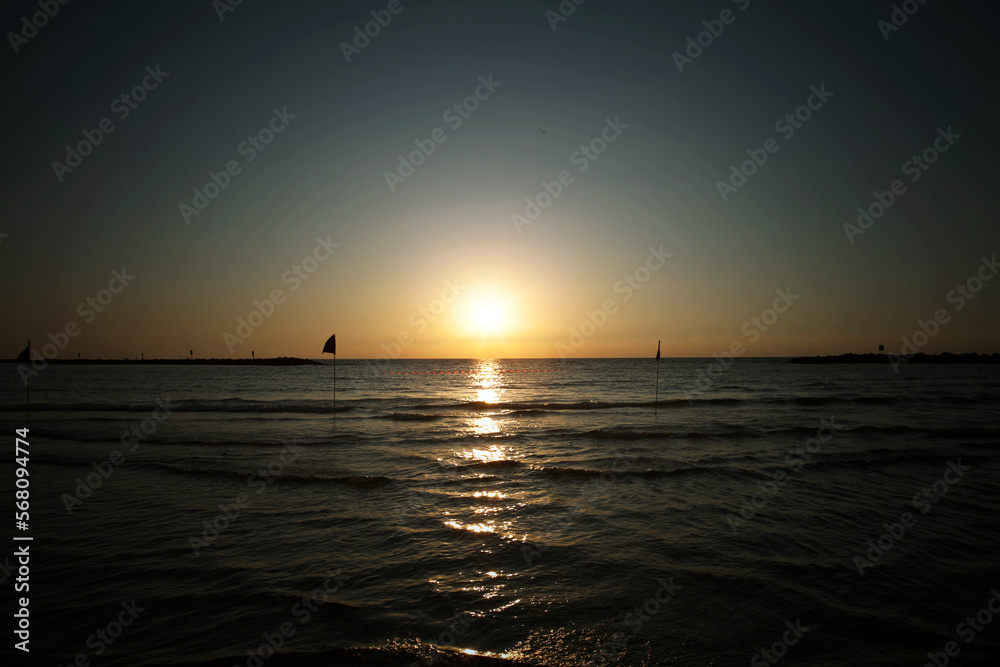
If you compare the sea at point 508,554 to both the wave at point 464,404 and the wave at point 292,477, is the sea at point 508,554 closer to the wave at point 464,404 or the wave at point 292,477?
the wave at point 292,477

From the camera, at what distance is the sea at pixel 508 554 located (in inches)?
185

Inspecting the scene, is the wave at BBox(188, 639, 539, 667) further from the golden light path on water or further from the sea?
the golden light path on water

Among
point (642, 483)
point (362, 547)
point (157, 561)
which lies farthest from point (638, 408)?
point (157, 561)

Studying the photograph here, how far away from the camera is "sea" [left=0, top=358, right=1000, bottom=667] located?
469cm

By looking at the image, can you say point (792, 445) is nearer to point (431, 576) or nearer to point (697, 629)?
point (697, 629)

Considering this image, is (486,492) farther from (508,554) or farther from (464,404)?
(464,404)

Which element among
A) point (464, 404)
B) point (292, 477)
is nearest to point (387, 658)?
point (292, 477)

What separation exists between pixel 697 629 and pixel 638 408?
80.1ft

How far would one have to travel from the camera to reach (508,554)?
271 inches

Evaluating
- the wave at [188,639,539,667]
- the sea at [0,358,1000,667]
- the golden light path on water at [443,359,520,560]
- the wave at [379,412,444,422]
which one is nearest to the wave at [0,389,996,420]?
the wave at [379,412,444,422]

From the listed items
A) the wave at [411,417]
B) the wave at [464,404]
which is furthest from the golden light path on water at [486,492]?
the wave at [464,404]

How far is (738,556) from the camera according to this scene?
680cm

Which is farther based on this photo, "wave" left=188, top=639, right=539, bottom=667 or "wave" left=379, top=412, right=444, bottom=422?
"wave" left=379, top=412, right=444, bottom=422

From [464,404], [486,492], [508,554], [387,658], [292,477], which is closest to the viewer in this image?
[387,658]
